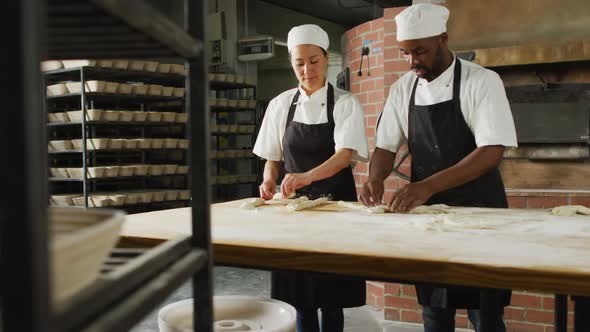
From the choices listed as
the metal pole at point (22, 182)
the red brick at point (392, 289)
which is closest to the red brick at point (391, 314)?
the red brick at point (392, 289)

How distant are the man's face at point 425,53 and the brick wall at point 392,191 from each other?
116cm

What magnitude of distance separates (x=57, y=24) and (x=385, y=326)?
10.4 feet

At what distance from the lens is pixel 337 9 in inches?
402

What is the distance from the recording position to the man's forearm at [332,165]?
257 cm

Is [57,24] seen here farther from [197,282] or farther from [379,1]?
[379,1]

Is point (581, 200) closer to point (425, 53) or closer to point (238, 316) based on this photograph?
point (425, 53)

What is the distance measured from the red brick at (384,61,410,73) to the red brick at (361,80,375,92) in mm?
411

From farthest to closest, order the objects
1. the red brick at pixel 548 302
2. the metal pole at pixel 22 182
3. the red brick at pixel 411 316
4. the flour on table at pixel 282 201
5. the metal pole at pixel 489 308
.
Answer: the red brick at pixel 411 316 → the red brick at pixel 548 302 → the flour on table at pixel 282 201 → the metal pole at pixel 489 308 → the metal pole at pixel 22 182

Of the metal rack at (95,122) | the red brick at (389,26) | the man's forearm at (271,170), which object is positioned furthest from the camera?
the metal rack at (95,122)

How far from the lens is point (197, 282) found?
94cm

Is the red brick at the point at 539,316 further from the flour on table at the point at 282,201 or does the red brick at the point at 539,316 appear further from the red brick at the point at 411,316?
the flour on table at the point at 282,201

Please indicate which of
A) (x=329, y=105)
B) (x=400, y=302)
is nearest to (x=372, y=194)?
(x=329, y=105)

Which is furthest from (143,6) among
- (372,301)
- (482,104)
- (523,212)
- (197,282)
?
(372,301)

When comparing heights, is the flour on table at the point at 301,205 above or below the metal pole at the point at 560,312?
above
